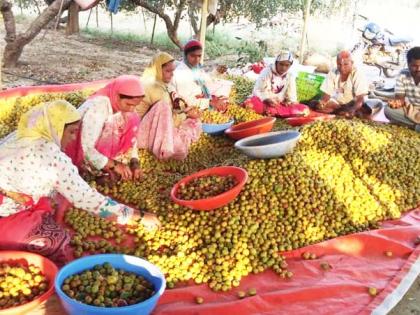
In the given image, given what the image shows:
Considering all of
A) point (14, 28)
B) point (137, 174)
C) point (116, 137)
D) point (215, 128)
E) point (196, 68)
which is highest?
point (14, 28)

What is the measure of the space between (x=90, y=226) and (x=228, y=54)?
10219 millimetres

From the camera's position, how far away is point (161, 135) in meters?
4.05

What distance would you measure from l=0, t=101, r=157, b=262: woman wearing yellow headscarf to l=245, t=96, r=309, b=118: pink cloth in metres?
3.26

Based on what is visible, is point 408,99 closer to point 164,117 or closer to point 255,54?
point 164,117

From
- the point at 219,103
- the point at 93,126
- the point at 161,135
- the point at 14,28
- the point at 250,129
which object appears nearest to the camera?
the point at 93,126

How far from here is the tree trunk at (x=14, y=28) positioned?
7.94m

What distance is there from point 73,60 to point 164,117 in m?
6.59

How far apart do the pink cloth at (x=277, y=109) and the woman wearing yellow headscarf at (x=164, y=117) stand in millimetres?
1250

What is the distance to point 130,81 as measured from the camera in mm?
3363

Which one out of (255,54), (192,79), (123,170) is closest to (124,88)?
(123,170)

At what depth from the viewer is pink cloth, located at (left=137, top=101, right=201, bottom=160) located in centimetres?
404

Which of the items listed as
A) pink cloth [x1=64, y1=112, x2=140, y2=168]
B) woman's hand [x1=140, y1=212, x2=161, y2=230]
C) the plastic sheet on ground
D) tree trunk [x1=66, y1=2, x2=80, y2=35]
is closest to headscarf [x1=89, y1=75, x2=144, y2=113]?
pink cloth [x1=64, y1=112, x2=140, y2=168]

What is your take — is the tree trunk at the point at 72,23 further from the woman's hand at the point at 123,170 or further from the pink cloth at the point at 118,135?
the woman's hand at the point at 123,170

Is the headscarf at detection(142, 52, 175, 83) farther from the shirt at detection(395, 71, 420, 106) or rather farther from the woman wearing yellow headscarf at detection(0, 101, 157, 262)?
the shirt at detection(395, 71, 420, 106)
